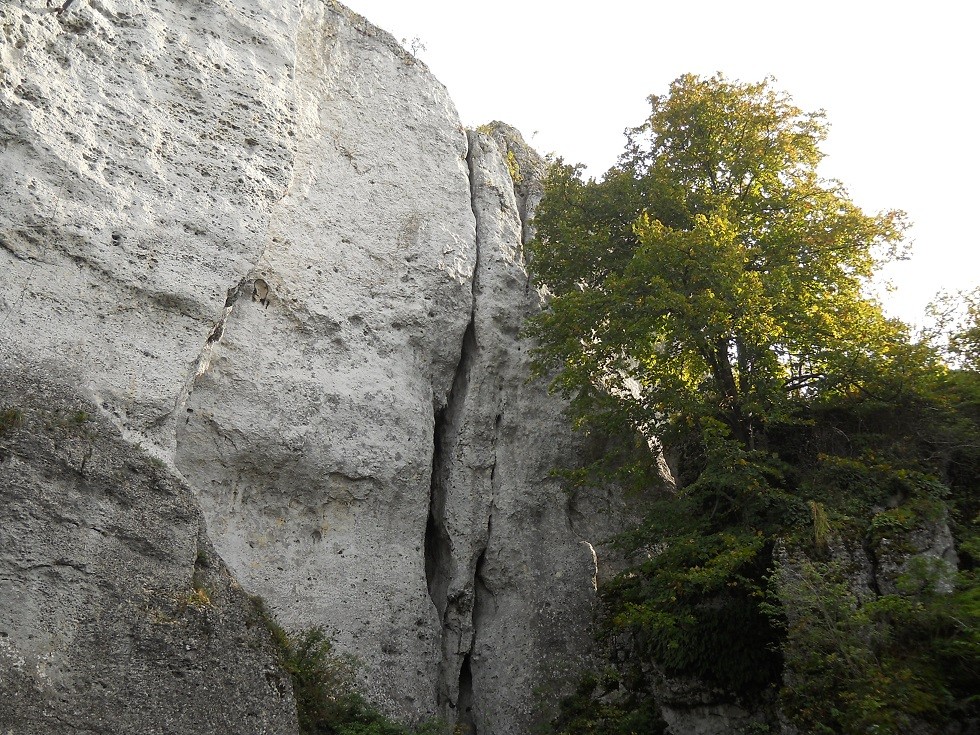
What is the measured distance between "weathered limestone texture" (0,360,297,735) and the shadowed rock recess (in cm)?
3

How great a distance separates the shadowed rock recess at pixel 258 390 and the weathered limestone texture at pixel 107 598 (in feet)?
0.08

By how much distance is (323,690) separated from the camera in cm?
992

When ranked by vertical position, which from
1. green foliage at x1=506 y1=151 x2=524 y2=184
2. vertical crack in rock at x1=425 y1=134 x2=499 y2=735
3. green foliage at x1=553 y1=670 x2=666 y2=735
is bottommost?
green foliage at x1=553 y1=670 x2=666 y2=735

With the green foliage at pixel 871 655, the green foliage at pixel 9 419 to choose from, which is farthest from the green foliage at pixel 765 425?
the green foliage at pixel 9 419

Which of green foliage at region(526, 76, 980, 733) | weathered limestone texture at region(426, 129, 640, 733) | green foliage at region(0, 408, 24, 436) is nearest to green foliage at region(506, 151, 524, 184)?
weathered limestone texture at region(426, 129, 640, 733)

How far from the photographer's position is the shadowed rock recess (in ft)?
27.0

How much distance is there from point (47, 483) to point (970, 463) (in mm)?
10825

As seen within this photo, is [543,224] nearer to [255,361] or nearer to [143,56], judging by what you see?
[255,361]

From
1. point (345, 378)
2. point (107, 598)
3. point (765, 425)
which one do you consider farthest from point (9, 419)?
point (765, 425)

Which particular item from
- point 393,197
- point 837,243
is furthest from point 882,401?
point 393,197

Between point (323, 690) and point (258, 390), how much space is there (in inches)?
161

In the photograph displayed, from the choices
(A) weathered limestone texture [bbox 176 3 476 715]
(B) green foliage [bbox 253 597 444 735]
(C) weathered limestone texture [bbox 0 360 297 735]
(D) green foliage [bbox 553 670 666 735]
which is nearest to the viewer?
(C) weathered limestone texture [bbox 0 360 297 735]

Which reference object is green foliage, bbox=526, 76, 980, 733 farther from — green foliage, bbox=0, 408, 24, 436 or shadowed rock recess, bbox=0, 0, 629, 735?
green foliage, bbox=0, 408, 24, 436

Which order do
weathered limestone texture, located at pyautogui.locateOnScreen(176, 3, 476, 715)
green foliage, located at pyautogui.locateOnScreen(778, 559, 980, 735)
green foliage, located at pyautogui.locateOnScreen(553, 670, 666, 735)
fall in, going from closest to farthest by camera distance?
green foliage, located at pyautogui.locateOnScreen(778, 559, 980, 735) < green foliage, located at pyautogui.locateOnScreen(553, 670, 666, 735) < weathered limestone texture, located at pyautogui.locateOnScreen(176, 3, 476, 715)
